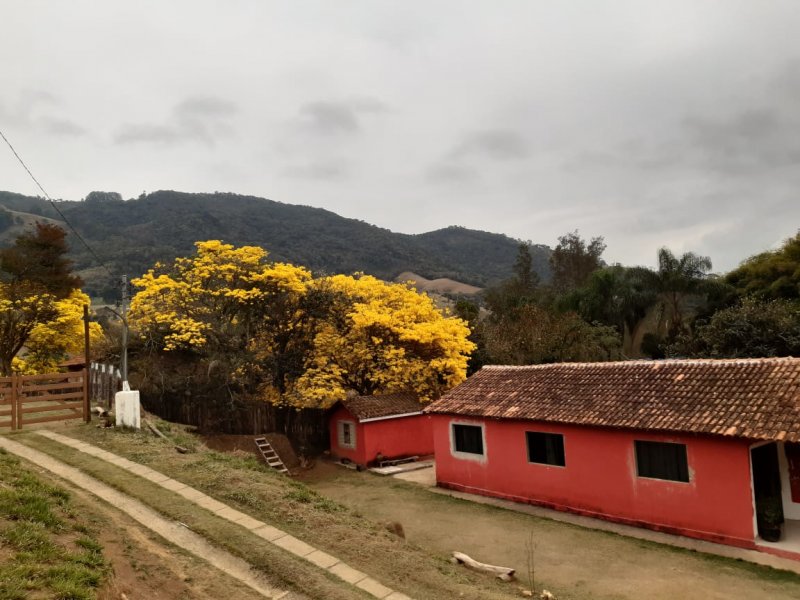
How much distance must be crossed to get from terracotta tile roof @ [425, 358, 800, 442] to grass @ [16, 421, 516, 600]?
6.80 metres

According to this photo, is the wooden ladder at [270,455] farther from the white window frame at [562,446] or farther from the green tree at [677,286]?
the green tree at [677,286]

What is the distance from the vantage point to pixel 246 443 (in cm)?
2195

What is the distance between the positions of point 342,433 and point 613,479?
12.5 metres

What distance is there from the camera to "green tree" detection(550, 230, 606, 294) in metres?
60.8

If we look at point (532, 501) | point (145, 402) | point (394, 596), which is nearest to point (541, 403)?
point (532, 501)

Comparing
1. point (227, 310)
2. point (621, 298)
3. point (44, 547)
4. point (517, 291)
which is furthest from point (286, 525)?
point (517, 291)

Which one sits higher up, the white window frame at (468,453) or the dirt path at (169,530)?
the dirt path at (169,530)

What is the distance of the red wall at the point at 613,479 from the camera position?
1247cm

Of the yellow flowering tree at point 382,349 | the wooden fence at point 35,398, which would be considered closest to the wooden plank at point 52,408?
the wooden fence at point 35,398

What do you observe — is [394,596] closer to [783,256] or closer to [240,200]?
[783,256]

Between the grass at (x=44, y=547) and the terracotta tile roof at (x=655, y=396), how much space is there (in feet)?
39.8

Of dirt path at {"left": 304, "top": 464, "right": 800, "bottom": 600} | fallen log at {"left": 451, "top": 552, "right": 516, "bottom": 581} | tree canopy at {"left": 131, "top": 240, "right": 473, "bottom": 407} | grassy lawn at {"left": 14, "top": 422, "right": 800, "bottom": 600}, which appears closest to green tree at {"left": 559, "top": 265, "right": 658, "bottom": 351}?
tree canopy at {"left": 131, "top": 240, "right": 473, "bottom": 407}

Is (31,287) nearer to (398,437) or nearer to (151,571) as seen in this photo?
(398,437)

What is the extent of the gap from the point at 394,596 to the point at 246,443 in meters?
16.1
